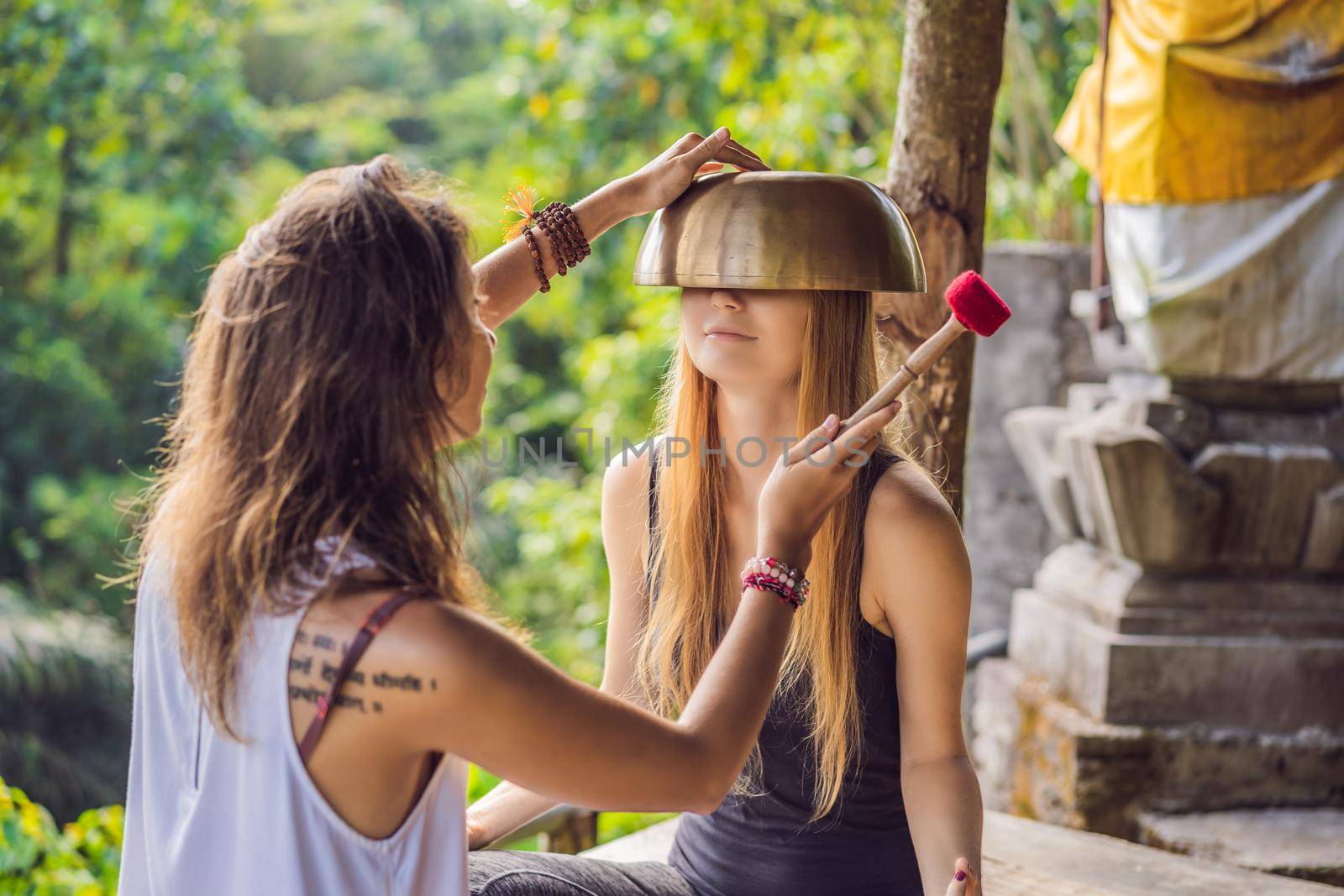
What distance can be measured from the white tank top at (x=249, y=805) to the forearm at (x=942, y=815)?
0.69 metres

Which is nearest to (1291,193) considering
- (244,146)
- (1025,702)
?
(1025,702)

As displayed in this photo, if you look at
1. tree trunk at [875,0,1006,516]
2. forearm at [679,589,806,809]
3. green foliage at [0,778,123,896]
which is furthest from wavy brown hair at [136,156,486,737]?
green foliage at [0,778,123,896]

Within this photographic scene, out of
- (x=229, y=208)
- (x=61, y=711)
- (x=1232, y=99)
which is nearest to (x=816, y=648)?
(x=1232, y=99)

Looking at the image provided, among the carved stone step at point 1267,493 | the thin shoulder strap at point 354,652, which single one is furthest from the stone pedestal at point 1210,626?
the thin shoulder strap at point 354,652

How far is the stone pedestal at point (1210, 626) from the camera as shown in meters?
3.49

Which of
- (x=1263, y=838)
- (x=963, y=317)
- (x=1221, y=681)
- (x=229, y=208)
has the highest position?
(x=229, y=208)

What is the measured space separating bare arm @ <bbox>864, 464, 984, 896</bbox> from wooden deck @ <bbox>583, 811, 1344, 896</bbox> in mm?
753

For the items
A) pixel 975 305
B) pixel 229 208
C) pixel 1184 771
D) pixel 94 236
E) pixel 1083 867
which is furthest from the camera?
pixel 94 236

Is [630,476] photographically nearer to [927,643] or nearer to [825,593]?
[825,593]

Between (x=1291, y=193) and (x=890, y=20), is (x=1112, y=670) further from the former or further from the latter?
(x=890, y=20)

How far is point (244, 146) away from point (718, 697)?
9.16 meters

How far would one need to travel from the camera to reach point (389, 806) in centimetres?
133

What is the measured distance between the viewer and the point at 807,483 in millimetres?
1484

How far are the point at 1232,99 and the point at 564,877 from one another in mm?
2786
